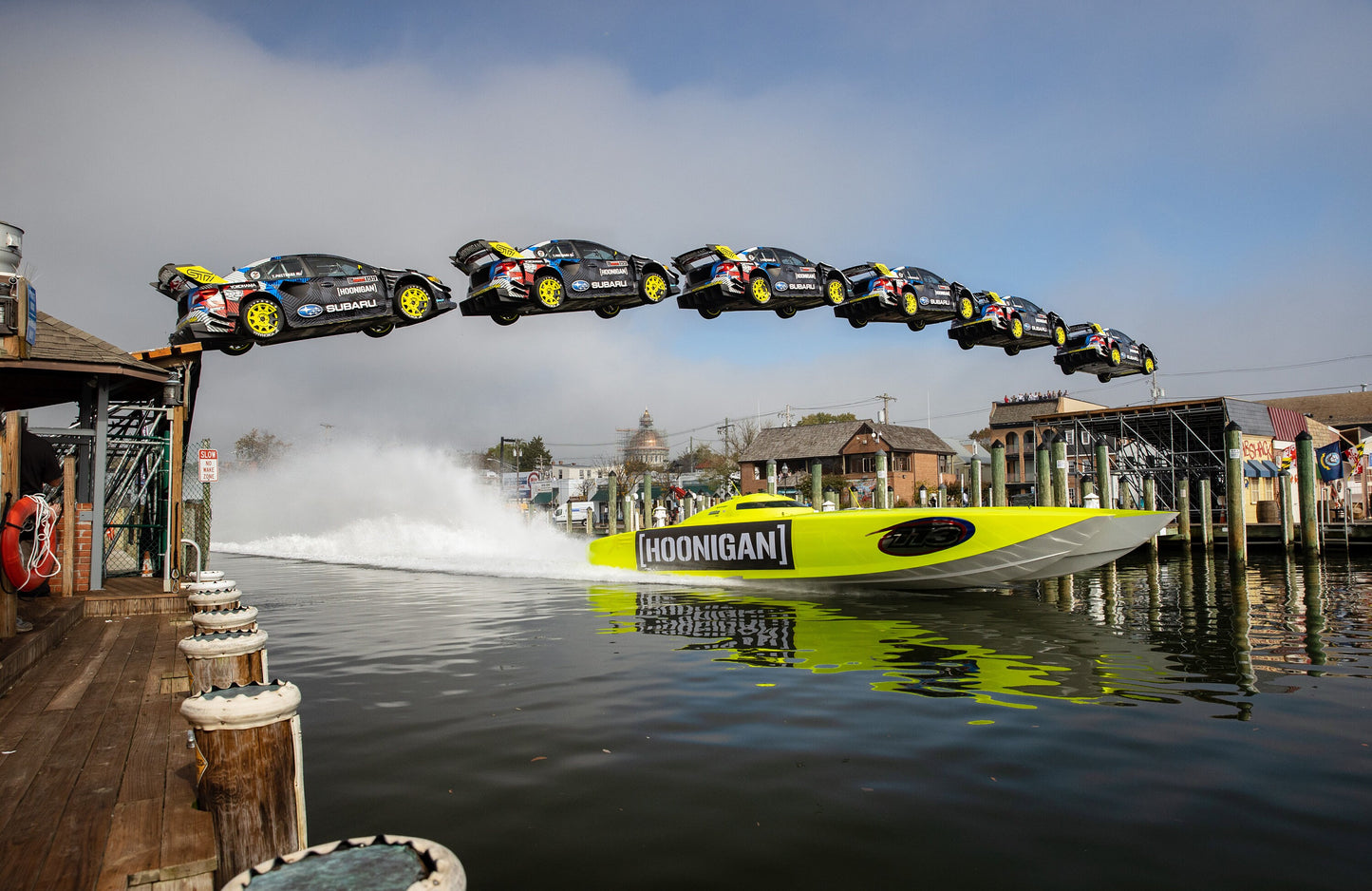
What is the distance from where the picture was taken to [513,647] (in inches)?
324

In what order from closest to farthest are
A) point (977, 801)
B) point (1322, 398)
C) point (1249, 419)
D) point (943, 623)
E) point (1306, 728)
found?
point (977, 801) → point (1306, 728) → point (943, 623) → point (1249, 419) → point (1322, 398)

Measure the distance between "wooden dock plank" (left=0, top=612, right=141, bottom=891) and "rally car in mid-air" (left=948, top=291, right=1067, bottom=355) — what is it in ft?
53.2

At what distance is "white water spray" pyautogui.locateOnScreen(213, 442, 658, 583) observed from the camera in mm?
23484

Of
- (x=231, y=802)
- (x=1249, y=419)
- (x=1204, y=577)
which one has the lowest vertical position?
(x=1204, y=577)

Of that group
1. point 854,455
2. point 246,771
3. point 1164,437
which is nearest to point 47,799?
point 246,771

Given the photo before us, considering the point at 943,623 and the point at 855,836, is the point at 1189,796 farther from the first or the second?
the point at 943,623

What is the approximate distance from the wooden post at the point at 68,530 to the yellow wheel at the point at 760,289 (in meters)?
10.1

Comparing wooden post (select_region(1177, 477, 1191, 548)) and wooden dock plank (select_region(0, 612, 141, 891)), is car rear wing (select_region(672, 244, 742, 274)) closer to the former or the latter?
wooden dock plank (select_region(0, 612, 141, 891))

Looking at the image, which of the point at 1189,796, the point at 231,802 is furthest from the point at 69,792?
the point at 1189,796

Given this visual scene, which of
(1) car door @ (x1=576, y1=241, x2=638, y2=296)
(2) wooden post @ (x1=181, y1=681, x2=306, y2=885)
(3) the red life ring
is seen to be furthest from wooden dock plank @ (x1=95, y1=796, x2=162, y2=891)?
(1) car door @ (x1=576, y1=241, x2=638, y2=296)

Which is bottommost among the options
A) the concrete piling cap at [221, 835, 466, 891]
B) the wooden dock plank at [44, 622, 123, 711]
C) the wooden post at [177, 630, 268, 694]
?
the wooden dock plank at [44, 622, 123, 711]

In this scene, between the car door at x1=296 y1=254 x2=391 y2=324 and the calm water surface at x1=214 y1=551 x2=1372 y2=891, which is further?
the car door at x1=296 y1=254 x2=391 y2=324

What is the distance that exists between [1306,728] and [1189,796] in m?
1.82

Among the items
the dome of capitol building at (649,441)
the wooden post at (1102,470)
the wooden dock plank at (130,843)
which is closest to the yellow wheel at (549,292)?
the wooden dock plank at (130,843)
